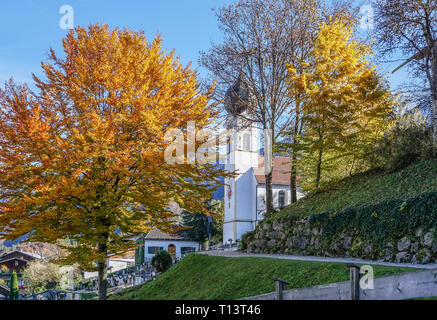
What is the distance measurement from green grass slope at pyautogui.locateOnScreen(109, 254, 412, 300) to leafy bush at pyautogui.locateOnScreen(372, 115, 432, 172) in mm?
6115

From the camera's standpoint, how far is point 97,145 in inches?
384

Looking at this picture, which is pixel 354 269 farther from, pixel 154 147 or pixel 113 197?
pixel 113 197

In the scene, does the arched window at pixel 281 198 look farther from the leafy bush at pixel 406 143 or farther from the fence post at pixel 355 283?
the fence post at pixel 355 283

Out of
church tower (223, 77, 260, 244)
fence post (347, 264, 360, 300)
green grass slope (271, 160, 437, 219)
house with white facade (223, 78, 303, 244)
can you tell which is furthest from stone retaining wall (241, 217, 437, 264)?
house with white facade (223, 78, 303, 244)

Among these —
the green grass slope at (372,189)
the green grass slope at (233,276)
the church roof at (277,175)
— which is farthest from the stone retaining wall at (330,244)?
the church roof at (277,175)

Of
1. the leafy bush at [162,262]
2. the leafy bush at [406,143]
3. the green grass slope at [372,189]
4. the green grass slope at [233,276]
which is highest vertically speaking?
the leafy bush at [406,143]

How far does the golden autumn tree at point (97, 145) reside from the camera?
32.0 ft

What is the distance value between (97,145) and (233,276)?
605cm

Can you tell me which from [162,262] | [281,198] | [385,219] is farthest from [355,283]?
[281,198]

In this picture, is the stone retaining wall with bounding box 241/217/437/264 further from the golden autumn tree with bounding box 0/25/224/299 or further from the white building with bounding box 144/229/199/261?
the white building with bounding box 144/229/199/261

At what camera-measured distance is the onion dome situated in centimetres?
2116

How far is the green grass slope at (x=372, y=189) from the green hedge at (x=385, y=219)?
1.30 feet

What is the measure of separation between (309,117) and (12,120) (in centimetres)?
1169
